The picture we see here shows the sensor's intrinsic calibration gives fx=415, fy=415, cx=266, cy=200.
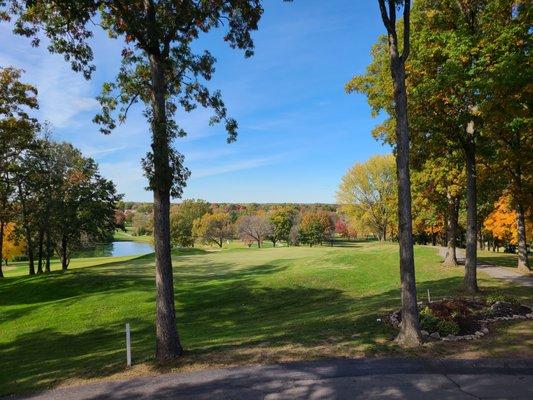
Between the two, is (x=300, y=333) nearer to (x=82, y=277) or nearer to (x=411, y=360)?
(x=411, y=360)

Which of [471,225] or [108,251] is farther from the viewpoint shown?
[108,251]

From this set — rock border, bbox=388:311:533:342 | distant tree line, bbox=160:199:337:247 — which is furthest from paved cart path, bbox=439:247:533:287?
distant tree line, bbox=160:199:337:247

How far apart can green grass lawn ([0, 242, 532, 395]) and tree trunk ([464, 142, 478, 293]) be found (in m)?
1.10

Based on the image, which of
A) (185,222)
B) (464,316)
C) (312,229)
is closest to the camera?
(464,316)

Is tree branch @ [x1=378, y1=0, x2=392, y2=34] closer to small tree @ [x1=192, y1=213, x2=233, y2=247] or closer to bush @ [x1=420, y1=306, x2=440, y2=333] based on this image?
bush @ [x1=420, y1=306, x2=440, y2=333]

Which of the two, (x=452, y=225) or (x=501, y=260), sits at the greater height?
Result: (x=452, y=225)

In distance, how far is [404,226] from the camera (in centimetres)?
1038

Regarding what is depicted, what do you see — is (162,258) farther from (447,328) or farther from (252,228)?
(252,228)

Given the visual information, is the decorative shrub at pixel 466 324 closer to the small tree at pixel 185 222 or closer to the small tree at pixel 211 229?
the small tree at pixel 185 222

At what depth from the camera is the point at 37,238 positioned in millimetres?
38812

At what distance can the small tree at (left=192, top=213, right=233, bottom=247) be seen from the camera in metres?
106

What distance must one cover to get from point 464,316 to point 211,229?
97.6m

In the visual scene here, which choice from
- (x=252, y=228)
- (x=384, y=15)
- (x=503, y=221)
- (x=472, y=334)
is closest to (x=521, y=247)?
(x=472, y=334)

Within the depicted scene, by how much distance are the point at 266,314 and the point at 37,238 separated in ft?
94.1
